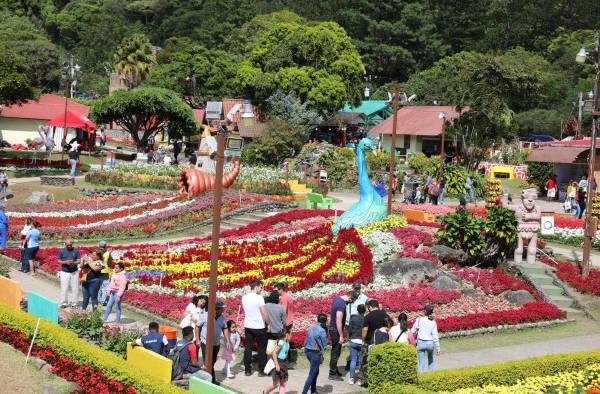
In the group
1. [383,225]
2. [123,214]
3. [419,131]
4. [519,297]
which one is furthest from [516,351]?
[419,131]

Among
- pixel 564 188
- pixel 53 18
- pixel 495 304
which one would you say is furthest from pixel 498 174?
pixel 53 18

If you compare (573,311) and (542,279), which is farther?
(542,279)

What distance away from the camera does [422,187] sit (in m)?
41.6

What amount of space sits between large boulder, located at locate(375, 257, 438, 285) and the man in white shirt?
27.4 feet

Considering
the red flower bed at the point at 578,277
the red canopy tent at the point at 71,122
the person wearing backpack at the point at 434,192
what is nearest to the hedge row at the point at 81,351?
the red flower bed at the point at 578,277

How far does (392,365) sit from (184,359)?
11.9 ft

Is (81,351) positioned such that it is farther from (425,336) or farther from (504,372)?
(504,372)

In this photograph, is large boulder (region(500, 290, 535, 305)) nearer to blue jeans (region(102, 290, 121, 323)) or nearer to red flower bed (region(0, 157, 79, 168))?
blue jeans (region(102, 290, 121, 323))

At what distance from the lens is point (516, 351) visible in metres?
19.3

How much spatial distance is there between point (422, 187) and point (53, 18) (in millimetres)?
92397

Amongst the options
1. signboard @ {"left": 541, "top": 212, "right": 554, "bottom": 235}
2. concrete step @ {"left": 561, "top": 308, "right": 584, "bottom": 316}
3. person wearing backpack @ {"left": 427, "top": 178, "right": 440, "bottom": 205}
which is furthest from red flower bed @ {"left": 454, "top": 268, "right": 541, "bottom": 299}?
person wearing backpack @ {"left": 427, "top": 178, "right": 440, "bottom": 205}

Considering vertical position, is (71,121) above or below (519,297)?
above

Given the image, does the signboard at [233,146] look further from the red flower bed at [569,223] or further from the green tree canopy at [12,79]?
the green tree canopy at [12,79]

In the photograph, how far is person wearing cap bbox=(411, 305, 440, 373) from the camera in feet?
53.0
